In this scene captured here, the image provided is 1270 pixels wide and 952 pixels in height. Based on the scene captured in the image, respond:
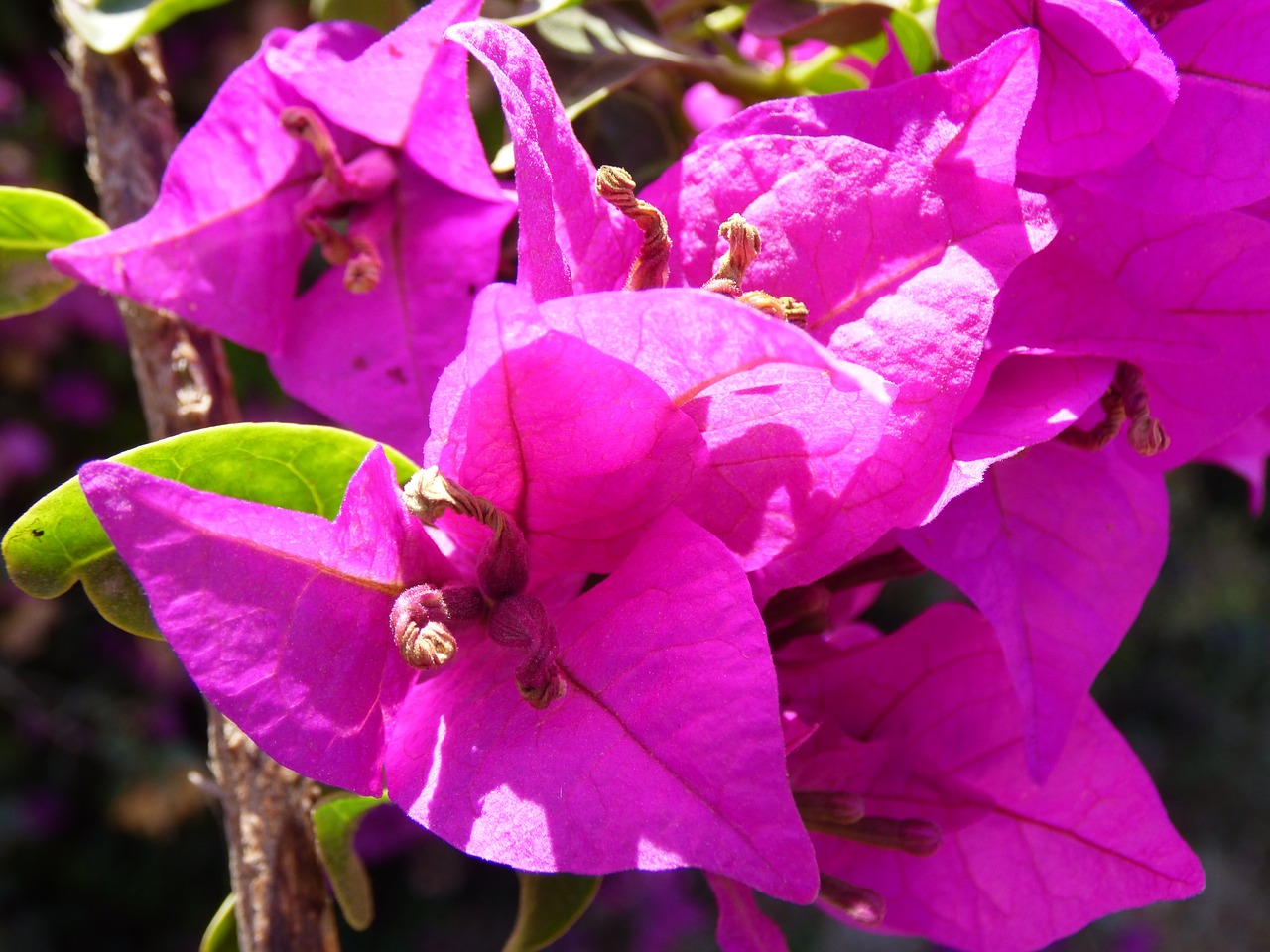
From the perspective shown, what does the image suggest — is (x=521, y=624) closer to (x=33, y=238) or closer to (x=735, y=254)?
(x=735, y=254)

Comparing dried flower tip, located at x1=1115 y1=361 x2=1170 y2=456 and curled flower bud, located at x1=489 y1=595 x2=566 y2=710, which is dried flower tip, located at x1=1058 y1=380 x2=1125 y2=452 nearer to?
dried flower tip, located at x1=1115 y1=361 x2=1170 y2=456

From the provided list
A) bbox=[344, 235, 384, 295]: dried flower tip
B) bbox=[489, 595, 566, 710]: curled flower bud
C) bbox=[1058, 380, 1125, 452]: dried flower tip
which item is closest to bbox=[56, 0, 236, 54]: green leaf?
bbox=[344, 235, 384, 295]: dried flower tip

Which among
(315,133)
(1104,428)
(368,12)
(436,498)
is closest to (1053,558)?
(1104,428)

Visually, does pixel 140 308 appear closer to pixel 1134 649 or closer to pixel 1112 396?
pixel 1112 396

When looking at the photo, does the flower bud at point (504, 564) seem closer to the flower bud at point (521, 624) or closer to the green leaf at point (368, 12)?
the flower bud at point (521, 624)

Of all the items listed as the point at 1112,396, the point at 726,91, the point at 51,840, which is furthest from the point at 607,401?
the point at 51,840

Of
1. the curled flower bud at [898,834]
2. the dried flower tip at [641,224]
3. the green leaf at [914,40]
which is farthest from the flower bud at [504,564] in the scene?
the green leaf at [914,40]
